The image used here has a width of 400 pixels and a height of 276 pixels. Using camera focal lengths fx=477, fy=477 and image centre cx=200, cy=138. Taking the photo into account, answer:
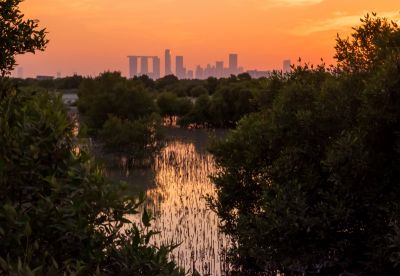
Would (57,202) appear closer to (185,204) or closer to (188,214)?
(188,214)

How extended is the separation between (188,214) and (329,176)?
40.0 ft

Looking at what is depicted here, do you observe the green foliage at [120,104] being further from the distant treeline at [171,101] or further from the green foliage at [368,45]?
the green foliage at [368,45]

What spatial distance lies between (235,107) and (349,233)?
59756 millimetres

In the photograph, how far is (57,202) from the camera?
566 cm

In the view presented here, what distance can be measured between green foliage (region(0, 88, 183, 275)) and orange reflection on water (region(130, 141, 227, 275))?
3.57m


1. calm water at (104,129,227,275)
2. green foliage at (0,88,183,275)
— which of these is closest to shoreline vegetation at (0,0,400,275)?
green foliage at (0,88,183,275)

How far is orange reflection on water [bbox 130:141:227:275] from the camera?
1958 cm

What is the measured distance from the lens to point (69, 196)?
5.55 meters

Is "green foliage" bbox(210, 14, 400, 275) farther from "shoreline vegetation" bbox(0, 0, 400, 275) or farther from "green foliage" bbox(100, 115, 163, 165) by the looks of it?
"green foliage" bbox(100, 115, 163, 165)

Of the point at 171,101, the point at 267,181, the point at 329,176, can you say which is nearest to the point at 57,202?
the point at 329,176

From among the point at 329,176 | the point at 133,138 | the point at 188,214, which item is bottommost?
the point at 188,214

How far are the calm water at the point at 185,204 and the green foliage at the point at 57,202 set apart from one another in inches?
55.0

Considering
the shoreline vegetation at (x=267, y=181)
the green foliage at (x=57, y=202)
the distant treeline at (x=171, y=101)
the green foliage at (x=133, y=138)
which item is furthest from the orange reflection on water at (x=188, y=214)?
the distant treeline at (x=171, y=101)

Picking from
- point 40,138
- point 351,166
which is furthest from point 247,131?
point 40,138
